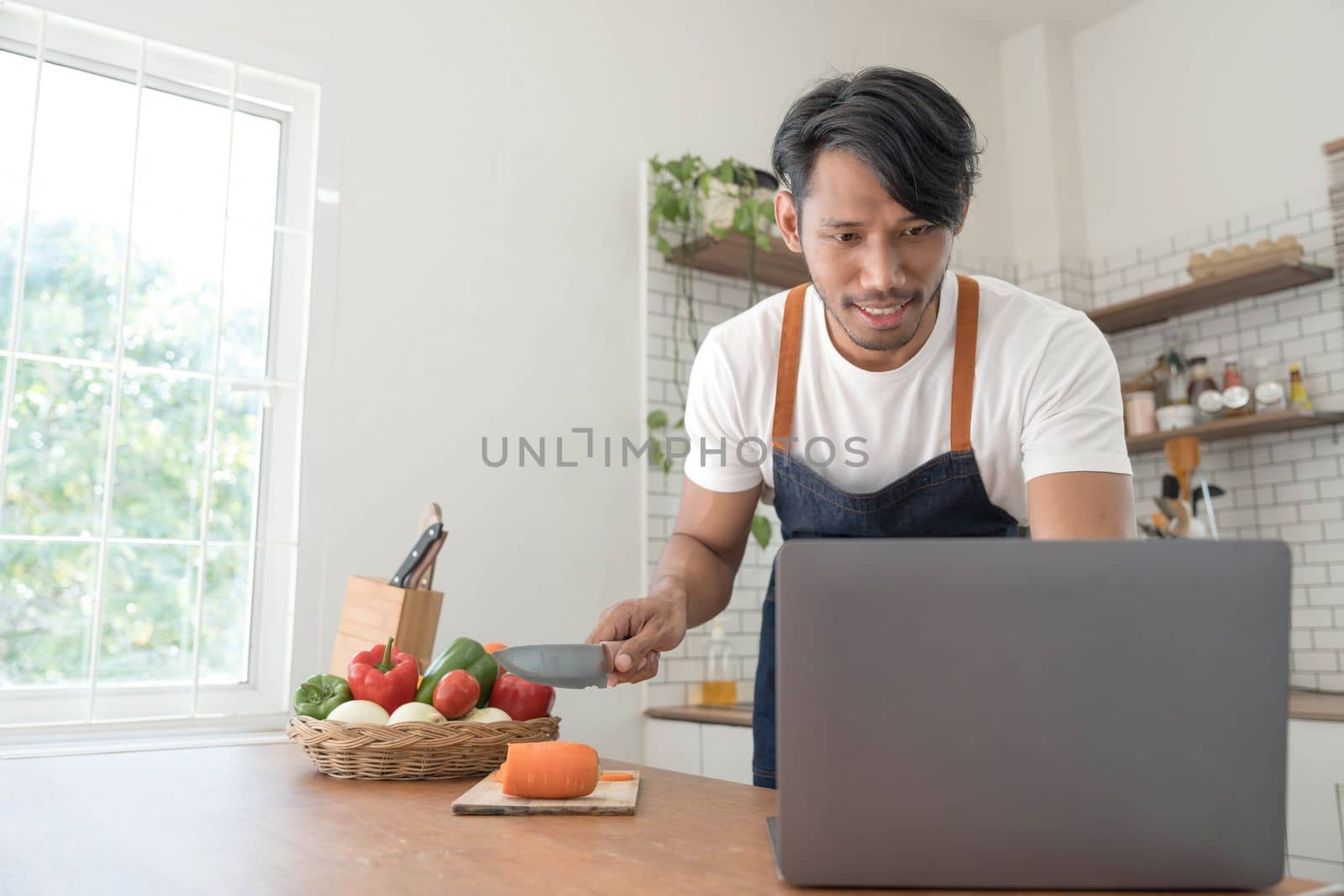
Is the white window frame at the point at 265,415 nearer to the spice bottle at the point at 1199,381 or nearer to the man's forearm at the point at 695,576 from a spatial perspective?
the man's forearm at the point at 695,576

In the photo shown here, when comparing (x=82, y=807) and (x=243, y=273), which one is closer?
(x=82, y=807)

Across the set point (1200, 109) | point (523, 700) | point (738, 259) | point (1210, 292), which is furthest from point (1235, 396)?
point (523, 700)

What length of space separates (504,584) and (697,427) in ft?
4.38

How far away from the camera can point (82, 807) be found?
4.06 ft

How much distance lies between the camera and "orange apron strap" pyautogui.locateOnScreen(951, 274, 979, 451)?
1.55 m

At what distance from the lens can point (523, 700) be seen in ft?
5.36

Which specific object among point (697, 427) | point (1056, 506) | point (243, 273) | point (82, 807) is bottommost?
point (82, 807)

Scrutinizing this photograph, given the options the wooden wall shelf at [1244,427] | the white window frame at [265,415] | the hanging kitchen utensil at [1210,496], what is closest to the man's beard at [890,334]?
the white window frame at [265,415]

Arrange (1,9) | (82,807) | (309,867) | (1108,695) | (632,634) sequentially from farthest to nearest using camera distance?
(1,9) → (632,634) → (82,807) → (309,867) → (1108,695)

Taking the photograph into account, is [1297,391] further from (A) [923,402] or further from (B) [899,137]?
(B) [899,137]

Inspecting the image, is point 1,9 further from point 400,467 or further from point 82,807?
point 82,807

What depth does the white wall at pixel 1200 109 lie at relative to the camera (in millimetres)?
3562

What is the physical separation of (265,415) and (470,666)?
133cm

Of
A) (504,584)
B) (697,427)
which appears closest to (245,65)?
(504,584)
